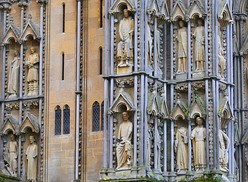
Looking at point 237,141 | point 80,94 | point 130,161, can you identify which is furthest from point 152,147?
point 237,141

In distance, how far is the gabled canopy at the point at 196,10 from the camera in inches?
1325

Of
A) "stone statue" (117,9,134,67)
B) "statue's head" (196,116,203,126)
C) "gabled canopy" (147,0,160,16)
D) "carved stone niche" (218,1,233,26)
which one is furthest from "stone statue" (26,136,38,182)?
"carved stone niche" (218,1,233,26)

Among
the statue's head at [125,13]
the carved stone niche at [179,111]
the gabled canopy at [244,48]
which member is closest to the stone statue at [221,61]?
the carved stone niche at [179,111]

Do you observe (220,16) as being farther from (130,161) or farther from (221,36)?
(130,161)

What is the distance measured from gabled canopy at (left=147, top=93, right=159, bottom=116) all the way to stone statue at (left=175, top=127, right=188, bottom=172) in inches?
46.2

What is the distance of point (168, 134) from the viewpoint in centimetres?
3366

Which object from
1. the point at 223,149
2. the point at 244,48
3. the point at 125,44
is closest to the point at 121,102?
the point at 125,44

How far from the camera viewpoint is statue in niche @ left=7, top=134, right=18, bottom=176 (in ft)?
115

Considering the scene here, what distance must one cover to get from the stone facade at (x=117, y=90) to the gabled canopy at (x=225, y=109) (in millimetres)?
30

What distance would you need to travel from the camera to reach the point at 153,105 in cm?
3266

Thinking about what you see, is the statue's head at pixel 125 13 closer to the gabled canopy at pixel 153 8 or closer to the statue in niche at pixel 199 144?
the gabled canopy at pixel 153 8

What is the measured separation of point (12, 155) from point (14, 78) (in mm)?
2449

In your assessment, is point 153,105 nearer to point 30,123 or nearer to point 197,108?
point 197,108

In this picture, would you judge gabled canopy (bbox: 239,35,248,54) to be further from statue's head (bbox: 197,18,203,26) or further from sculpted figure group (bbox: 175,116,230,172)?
sculpted figure group (bbox: 175,116,230,172)
